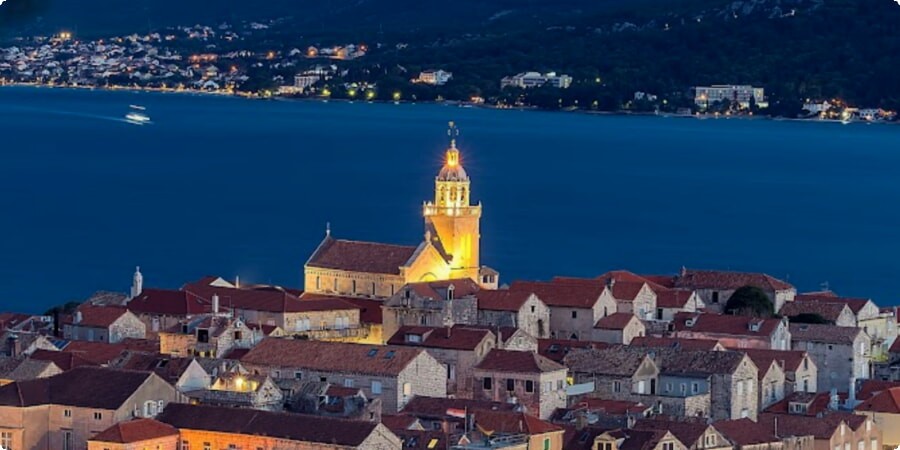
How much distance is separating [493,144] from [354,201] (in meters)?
64.9

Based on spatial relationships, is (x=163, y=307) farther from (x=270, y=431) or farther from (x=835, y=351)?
(x=270, y=431)

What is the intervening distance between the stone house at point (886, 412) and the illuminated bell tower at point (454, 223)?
14.8 metres

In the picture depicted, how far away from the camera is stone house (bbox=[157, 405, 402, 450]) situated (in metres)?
38.2

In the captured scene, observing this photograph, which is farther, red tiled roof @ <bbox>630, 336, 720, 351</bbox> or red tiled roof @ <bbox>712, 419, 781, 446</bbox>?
red tiled roof @ <bbox>630, 336, 720, 351</bbox>

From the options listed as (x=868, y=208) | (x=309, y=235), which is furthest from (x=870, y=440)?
(x=868, y=208)

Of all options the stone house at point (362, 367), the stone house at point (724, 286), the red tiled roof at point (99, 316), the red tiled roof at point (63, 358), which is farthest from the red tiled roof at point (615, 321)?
the red tiled roof at point (63, 358)

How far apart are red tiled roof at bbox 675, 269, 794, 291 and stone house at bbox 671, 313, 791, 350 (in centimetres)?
491

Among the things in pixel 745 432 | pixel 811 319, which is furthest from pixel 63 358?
pixel 811 319

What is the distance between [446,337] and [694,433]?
8.76 m

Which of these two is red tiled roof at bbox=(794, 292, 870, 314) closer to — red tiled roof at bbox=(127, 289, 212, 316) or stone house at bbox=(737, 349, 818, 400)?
stone house at bbox=(737, 349, 818, 400)

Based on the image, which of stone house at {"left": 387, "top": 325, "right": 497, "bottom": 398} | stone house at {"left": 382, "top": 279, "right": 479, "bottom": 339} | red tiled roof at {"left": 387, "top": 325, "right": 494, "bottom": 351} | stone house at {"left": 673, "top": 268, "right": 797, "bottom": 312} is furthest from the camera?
stone house at {"left": 673, "top": 268, "right": 797, "bottom": 312}

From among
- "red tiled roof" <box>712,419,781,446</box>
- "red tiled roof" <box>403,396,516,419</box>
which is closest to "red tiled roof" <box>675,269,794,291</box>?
"red tiled roof" <box>712,419,781,446</box>

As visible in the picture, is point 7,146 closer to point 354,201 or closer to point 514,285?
point 354,201

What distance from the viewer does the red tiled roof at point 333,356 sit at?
45938mm
